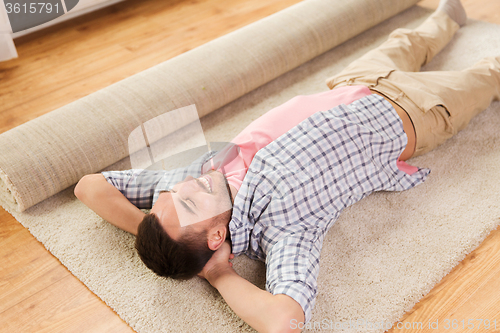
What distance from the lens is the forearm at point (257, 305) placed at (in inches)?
29.6

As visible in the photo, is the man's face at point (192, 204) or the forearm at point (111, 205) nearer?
the man's face at point (192, 204)


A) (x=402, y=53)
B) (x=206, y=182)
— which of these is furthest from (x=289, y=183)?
(x=402, y=53)

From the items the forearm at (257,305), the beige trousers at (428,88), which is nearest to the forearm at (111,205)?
the forearm at (257,305)

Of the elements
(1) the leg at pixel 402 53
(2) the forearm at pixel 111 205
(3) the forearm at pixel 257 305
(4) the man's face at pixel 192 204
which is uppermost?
(1) the leg at pixel 402 53

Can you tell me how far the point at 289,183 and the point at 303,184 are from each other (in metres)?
0.03

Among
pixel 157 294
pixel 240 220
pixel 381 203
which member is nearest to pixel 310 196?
pixel 240 220

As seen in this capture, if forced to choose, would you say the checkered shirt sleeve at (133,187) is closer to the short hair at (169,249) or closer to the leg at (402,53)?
the short hair at (169,249)

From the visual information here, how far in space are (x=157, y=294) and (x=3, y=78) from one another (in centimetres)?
123

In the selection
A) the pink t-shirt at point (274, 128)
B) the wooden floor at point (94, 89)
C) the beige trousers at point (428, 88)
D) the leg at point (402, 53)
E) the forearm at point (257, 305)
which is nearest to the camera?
the forearm at point (257, 305)

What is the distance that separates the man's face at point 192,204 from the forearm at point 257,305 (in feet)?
0.45

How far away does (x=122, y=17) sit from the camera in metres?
→ 2.09

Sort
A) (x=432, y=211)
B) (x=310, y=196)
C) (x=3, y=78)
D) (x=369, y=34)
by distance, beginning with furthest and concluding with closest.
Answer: (x=369, y=34)
(x=3, y=78)
(x=432, y=211)
(x=310, y=196)

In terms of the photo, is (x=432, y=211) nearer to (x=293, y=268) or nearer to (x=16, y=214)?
(x=293, y=268)

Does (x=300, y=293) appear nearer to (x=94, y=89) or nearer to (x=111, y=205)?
(x=111, y=205)
